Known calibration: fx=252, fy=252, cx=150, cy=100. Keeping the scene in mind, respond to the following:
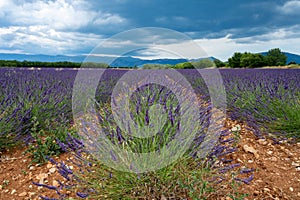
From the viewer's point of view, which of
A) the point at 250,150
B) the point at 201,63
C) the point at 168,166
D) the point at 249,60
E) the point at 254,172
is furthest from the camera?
the point at 249,60

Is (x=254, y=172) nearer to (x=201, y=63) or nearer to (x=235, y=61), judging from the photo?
(x=201, y=63)

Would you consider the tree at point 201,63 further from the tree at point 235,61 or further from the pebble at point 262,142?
the tree at point 235,61

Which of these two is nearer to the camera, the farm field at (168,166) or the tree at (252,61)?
the farm field at (168,166)

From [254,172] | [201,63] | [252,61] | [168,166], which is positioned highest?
[252,61]

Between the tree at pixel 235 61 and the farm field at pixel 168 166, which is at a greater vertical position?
the tree at pixel 235 61

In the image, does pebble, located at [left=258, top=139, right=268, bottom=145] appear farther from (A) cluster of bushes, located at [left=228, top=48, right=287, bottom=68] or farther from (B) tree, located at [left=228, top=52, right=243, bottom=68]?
(B) tree, located at [left=228, top=52, right=243, bottom=68]

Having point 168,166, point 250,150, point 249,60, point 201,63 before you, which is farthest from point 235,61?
point 168,166

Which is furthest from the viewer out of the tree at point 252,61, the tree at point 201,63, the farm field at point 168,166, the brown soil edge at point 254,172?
the tree at point 252,61

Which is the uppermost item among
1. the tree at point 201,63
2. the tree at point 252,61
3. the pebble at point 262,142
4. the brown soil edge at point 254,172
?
the tree at point 252,61

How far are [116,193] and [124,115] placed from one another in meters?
0.60

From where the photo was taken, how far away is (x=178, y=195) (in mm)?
1448

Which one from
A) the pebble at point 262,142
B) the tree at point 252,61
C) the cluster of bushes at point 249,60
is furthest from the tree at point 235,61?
the pebble at point 262,142

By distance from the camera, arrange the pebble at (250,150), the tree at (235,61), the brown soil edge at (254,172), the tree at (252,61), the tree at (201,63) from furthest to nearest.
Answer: the tree at (235,61) → the tree at (252,61) → the tree at (201,63) → the pebble at (250,150) → the brown soil edge at (254,172)

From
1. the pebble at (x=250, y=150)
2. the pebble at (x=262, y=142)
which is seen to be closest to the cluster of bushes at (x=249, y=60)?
the pebble at (x=262, y=142)
